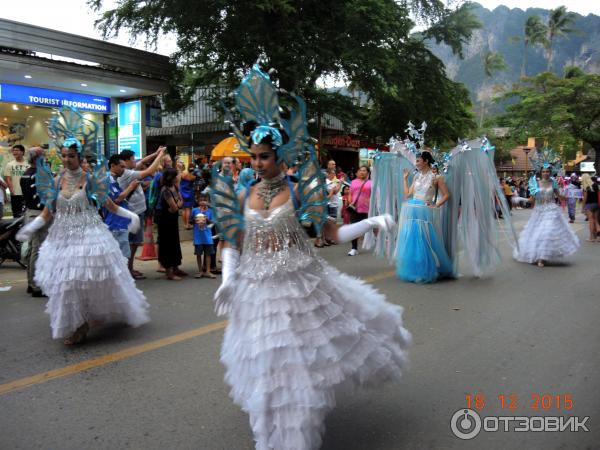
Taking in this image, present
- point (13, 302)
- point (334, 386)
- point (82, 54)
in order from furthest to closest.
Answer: point (82, 54) < point (13, 302) < point (334, 386)

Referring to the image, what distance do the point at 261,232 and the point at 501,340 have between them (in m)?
2.97

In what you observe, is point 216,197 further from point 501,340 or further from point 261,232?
point 501,340

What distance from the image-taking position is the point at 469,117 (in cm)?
2505

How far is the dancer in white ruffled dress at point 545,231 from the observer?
360 inches

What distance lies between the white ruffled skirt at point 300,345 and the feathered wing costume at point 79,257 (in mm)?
2291

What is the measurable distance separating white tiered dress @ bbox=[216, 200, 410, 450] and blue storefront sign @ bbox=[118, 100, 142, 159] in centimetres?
1431

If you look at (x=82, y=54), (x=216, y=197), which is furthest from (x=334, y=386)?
(x=82, y=54)

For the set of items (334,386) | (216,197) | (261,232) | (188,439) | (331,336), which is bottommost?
(188,439)

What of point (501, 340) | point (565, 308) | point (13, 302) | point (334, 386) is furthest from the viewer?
point (13, 302)

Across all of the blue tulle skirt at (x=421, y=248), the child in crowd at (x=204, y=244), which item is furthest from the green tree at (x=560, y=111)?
the child in crowd at (x=204, y=244)

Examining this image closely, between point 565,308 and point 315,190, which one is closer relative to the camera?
point 315,190

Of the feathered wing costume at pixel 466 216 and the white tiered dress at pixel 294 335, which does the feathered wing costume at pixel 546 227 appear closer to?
the feathered wing costume at pixel 466 216

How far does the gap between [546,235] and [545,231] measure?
77mm

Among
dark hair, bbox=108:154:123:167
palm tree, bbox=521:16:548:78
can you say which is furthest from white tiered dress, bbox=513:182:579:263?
palm tree, bbox=521:16:548:78
